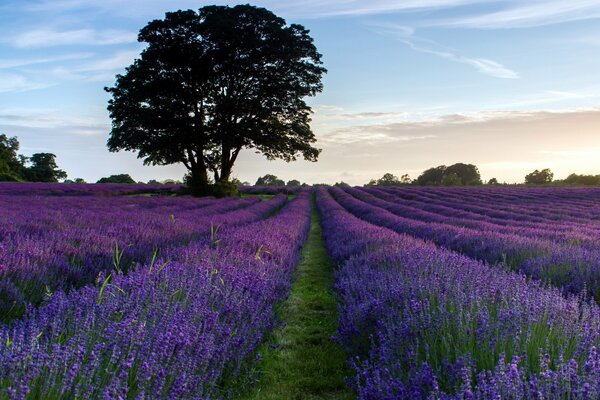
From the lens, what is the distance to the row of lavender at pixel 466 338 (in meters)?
1.90

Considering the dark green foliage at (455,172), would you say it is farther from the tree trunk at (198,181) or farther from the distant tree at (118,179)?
the tree trunk at (198,181)

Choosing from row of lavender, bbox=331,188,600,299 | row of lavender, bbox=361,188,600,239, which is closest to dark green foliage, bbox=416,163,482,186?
row of lavender, bbox=361,188,600,239

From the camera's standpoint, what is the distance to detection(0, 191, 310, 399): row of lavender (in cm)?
185

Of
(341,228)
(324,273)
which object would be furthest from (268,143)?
(324,273)

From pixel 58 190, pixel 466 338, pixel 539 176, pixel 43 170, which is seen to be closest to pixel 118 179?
pixel 43 170

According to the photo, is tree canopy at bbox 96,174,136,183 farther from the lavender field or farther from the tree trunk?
the lavender field

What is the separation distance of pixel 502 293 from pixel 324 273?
4726 mm

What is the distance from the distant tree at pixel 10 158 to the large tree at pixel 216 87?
97.6 feet

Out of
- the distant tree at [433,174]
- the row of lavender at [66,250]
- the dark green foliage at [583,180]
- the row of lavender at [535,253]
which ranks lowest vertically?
the row of lavender at [535,253]

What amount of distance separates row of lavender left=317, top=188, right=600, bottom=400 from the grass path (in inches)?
10.7

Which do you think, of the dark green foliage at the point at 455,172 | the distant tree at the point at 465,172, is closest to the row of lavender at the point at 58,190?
the dark green foliage at the point at 455,172

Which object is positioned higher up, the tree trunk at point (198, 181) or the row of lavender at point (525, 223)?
the tree trunk at point (198, 181)

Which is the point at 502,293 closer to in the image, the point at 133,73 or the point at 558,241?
the point at 558,241

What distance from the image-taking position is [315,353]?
4.09 meters
